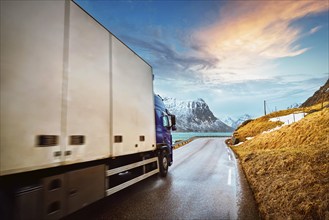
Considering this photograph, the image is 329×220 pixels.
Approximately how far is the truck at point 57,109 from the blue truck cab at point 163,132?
2.81m

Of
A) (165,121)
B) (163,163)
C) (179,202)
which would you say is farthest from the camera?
(165,121)

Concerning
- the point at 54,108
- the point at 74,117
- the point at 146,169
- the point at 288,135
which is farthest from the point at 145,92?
the point at 288,135

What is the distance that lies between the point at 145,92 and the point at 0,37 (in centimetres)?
479

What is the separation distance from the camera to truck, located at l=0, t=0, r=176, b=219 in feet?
9.69

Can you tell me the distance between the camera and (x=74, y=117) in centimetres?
401

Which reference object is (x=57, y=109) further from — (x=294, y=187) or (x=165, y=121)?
(x=165, y=121)

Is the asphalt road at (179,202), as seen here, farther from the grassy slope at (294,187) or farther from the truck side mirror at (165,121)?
the truck side mirror at (165,121)

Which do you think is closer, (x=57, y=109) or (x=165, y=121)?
(x=57, y=109)

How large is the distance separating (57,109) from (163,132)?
19.9ft

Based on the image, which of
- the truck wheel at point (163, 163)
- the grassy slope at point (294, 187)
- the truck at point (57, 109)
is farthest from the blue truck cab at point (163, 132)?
the grassy slope at point (294, 187)

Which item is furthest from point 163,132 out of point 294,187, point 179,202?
point 294,187

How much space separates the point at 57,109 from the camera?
11.8 ft

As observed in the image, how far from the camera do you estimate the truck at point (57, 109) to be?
2953 millimetres

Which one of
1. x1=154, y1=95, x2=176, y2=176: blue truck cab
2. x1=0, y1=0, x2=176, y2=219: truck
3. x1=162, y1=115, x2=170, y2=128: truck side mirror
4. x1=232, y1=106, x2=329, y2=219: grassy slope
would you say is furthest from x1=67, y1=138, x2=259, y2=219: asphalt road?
x1=162, y1=115, x2=170, y2=128: truck side mirror
